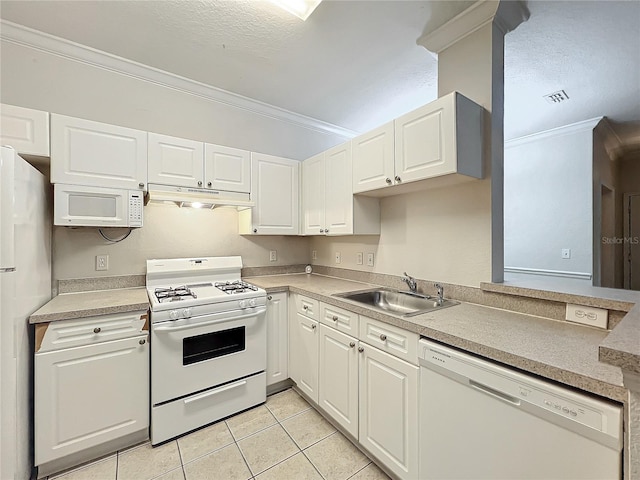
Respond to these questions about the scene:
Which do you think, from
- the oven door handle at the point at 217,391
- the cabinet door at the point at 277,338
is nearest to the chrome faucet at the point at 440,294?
the cabinet door at the point at 277,338

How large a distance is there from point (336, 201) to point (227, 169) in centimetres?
98

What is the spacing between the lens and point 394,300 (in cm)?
222

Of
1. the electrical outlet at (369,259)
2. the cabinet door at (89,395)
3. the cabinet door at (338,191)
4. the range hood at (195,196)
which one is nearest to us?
the cabinet door at (89,395)

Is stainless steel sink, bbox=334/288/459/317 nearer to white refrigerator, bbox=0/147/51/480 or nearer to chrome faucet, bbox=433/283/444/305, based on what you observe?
chrome faucet, bbox=433/283/444/305

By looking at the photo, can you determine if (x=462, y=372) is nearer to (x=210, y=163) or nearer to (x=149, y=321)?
(x=149, y=321)

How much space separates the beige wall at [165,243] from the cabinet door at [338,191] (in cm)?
84

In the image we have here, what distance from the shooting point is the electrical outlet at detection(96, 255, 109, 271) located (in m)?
2.16

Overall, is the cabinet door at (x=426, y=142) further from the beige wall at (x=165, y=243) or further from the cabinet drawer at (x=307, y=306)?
the beige wall at (x=165, y=243)

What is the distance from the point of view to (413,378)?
1.38 meters

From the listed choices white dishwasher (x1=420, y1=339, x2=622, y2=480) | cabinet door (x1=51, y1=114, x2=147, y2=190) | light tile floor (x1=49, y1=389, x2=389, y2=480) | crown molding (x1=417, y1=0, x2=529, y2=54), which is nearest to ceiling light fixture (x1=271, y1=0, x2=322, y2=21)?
crown molding (x1=417, y1=0, x2=529, y2=54)

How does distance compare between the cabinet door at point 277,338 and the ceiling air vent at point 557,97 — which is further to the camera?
the ceiling air vent at point 557,97

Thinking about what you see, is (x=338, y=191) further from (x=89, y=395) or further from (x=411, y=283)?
(x=89, y=395)

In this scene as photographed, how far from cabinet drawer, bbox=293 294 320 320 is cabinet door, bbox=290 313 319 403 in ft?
0.13

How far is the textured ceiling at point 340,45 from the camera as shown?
1.69 m
